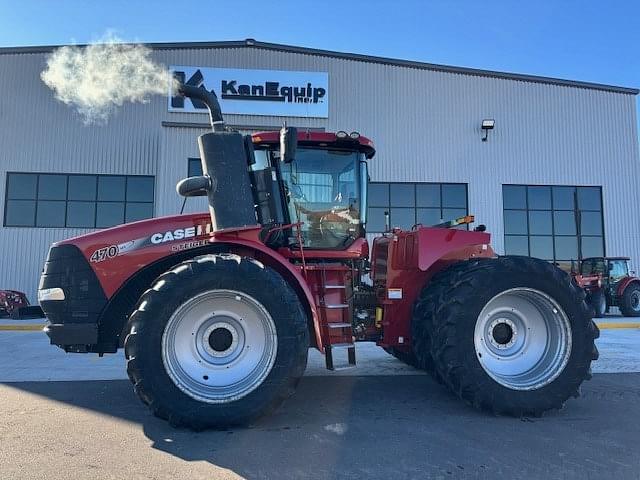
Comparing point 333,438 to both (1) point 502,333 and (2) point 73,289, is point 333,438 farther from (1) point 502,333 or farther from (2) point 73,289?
(2) point 73,289

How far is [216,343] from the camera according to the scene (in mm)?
4453

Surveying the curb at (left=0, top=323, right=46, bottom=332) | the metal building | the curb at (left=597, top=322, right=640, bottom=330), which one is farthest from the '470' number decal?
the metal building

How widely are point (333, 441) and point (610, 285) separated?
57.7ft

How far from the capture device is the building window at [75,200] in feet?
60.1

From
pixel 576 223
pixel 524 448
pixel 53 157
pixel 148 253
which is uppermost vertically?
pixel 53 157

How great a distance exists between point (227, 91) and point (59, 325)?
15284 millimetres

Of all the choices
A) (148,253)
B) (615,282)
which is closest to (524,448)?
(148,253)

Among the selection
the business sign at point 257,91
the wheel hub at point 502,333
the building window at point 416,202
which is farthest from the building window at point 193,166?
→ the wheel hub at point 502,333

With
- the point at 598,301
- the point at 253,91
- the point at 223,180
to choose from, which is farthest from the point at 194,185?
the point at 598,301

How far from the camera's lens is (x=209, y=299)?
4.43m

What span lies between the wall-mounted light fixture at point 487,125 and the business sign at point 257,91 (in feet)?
20.9

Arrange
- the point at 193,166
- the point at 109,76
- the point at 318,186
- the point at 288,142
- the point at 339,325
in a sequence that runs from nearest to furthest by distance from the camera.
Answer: the point at 288,142 < the point at 339,325 < the point at 318,186 < the point at 109,76 < the point at 193,166

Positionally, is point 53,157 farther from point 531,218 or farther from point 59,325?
point 531,218

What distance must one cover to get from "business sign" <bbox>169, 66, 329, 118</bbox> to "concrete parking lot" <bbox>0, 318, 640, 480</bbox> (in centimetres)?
1416
